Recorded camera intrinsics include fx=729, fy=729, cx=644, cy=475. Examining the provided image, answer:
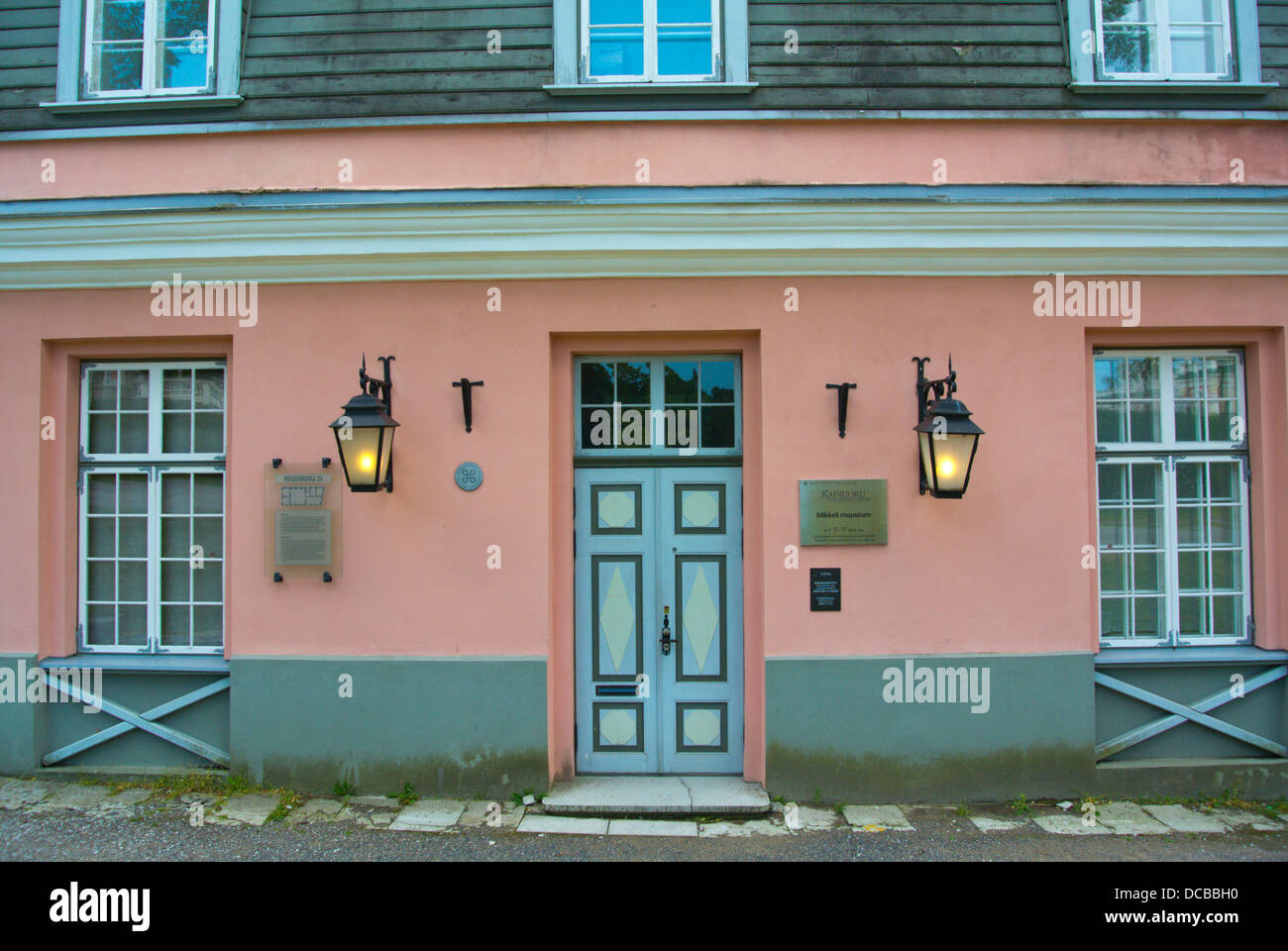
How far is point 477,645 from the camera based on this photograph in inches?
183

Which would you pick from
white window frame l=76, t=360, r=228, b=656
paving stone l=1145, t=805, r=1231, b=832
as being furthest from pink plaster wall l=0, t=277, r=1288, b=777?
paving stone l=1145, t=805, r=1231, b=832

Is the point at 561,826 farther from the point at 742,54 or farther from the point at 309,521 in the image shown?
the point at 742,54

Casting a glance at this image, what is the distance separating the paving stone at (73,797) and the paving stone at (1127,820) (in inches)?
244

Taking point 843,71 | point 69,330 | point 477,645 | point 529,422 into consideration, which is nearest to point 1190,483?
point 843,71

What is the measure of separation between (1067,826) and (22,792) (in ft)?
21.2

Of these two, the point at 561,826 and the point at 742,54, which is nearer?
the point at 561,826

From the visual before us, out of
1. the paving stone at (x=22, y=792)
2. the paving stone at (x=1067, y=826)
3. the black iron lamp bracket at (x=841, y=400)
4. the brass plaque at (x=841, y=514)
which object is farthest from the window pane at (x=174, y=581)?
the paving stone at (x=1067, y=826)

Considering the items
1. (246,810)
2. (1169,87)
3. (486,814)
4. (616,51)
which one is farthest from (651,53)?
(246,810)

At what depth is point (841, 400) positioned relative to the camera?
15.1ft

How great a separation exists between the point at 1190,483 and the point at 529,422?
4442 millimetres

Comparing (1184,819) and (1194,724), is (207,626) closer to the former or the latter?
(1184,819)

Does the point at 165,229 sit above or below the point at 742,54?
below

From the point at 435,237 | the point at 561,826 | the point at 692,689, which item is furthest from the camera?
the point at 692,689

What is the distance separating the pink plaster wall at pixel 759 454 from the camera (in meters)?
4.65
